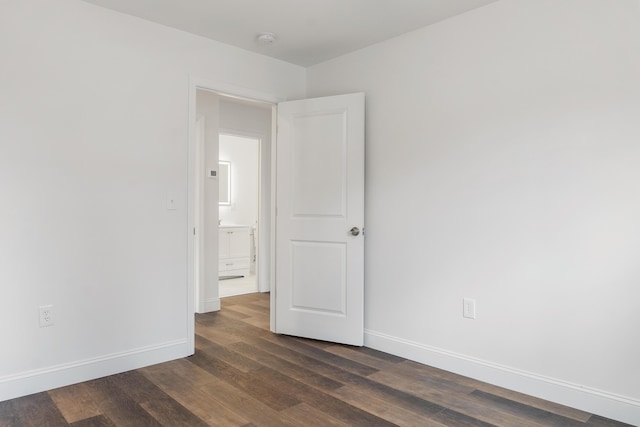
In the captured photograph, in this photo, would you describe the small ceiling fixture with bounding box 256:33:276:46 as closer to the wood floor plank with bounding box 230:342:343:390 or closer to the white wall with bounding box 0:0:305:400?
the white wall with bounding box 0:0:305:400

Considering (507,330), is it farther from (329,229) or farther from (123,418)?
(123,418)

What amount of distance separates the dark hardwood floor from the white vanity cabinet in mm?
3728

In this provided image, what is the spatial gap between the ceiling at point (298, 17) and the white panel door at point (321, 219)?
1.66 ft

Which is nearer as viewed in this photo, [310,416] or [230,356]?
[310,416]

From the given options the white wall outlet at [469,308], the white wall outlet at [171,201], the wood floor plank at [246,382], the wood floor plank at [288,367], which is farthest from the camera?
the white wall outlet at [171,201]

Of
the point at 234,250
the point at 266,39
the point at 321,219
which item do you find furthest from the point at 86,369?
the point at 234,250

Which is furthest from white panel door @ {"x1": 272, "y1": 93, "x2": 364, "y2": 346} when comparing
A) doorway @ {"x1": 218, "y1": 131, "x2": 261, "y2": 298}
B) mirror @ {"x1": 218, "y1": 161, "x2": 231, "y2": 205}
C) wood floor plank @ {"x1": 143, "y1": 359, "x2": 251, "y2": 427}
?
mirror @ {"x1": 218, "y1": 161, "x2": 231, "y2": 205}

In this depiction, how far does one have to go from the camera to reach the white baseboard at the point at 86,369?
8.09 ft

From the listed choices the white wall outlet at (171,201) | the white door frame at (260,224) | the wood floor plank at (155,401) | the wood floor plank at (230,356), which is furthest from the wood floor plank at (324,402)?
the white door frame at (260,224)

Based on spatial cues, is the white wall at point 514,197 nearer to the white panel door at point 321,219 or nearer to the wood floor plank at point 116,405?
the white panel door at point 321,219

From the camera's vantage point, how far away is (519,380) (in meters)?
2.58

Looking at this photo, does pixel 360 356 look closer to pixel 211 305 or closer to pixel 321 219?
pixel 321 219

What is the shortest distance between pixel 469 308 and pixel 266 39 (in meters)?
2.53

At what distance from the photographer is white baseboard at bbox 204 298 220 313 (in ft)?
15.0
